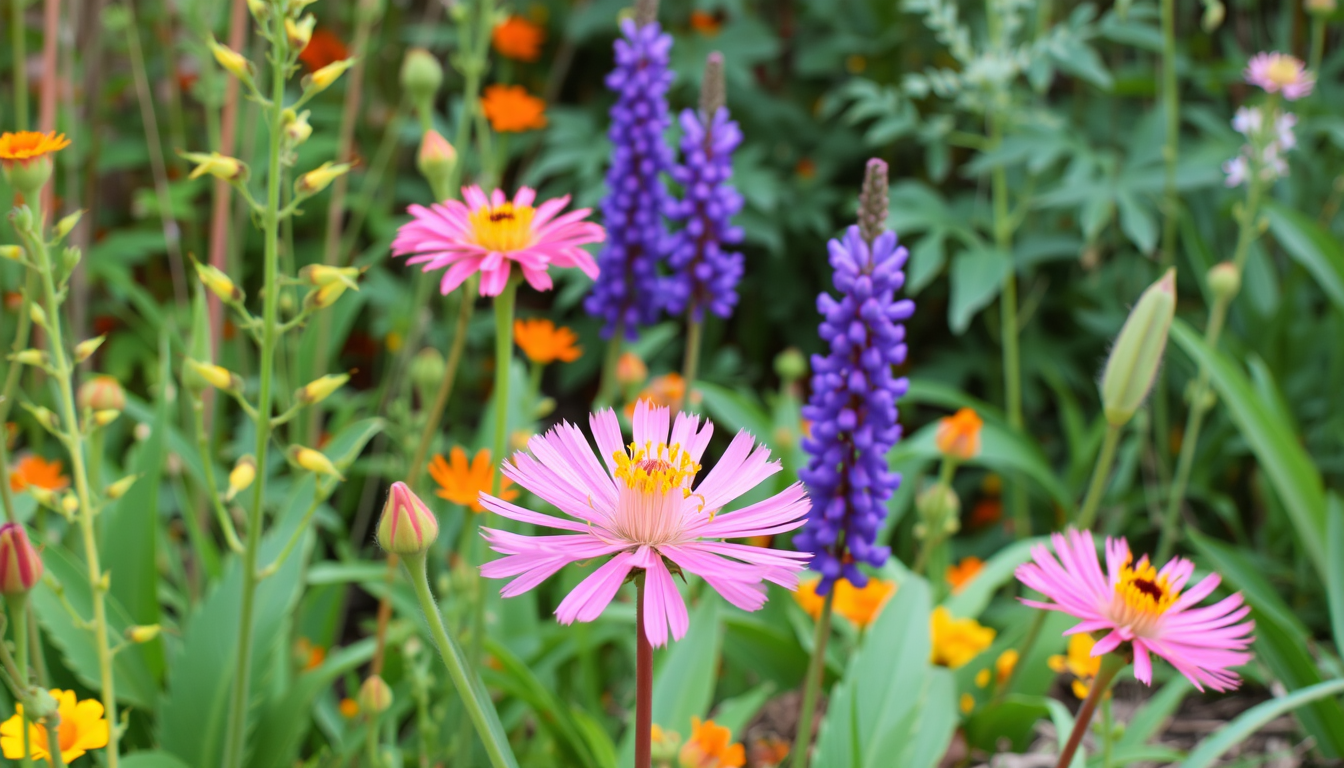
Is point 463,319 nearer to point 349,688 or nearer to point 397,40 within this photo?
point 349,688

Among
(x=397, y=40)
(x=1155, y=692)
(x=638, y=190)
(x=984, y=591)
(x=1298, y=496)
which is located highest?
(x=397, y=40)

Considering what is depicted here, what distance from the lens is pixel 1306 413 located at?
2.74m

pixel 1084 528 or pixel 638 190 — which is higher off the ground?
pixel 638 190

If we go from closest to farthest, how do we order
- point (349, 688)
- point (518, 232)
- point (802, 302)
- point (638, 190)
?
point (518, 232) < point (638, 190) < point (349, 688) < point (802, 302)

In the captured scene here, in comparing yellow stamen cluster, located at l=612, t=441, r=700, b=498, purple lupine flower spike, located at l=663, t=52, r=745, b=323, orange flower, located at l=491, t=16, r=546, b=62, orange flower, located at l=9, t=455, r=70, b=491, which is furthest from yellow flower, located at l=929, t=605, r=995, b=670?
orange flower, located at l=491, t=16, r=546, b=62

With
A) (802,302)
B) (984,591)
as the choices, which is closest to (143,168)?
(802,302)

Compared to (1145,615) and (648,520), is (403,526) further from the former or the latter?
(1145,615)

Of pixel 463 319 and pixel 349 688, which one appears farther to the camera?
pixel 349 688

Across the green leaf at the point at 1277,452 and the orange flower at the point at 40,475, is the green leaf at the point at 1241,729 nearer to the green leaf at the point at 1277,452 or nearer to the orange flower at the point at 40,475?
the green leaf at the point at 1277,452

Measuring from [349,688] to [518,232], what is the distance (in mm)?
1168

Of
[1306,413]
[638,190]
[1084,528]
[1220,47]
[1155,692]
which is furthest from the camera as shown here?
[1220,47]

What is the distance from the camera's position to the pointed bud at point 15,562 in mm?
921

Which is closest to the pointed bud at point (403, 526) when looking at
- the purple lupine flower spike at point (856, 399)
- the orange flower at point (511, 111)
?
the purple lupine flower spike at point (856, 399)

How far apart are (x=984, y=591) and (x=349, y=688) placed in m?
1.21
